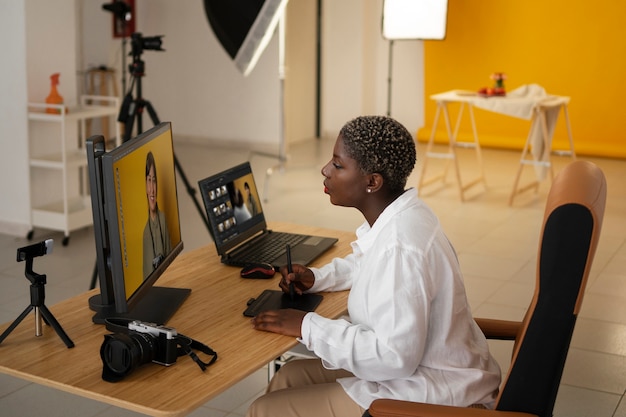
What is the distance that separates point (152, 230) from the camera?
2254mm

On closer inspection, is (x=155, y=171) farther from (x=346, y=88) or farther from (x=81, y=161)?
(x=346, y=88)

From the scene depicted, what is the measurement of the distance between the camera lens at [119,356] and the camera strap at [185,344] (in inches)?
4.0

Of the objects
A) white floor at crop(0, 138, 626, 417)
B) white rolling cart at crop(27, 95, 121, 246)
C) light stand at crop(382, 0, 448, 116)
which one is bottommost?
white floor at crop(0, 138, 626, 417)

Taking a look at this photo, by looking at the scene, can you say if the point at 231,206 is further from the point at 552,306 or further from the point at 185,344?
the point at 552,306

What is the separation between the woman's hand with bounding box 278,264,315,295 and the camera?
7.95ft

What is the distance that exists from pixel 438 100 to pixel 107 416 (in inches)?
169

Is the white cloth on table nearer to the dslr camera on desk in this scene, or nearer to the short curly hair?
the short curly hair

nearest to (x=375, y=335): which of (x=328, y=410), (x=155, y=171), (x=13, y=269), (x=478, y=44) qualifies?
(x=328, y=410)

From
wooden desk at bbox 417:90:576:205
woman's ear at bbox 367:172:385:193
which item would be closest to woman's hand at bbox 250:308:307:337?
woman's ear at bbox 367:172:385:193

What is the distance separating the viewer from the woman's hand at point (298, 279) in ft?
7.95

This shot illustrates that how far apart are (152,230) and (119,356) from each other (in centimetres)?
46

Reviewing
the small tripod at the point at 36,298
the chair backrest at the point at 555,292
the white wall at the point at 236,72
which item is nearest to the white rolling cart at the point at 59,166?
the white wall at the point at 236,72

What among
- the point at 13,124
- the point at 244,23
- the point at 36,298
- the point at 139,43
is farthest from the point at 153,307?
the point at 244,23

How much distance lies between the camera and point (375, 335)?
195 centimetres
